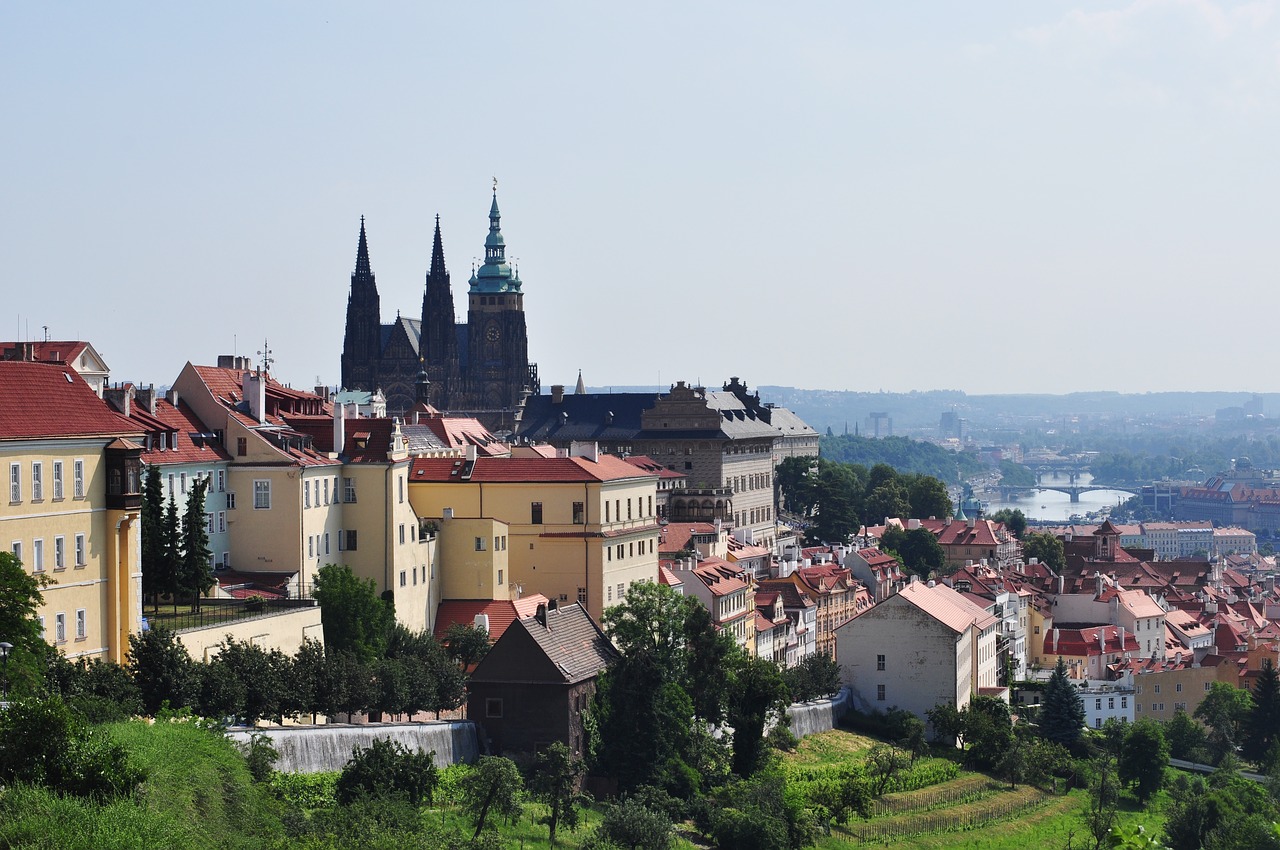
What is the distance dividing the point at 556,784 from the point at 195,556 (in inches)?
448

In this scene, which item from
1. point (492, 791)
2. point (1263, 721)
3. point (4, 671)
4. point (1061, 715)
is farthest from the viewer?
point (1263, 721)

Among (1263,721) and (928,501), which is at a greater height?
(928,501)

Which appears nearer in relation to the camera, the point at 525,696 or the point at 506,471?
the point at 525,696

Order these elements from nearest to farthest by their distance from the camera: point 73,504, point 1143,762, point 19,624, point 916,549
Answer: point 19,624 < point 73,504 < point 1143,762 < point 916,549

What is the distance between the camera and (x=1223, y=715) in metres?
106

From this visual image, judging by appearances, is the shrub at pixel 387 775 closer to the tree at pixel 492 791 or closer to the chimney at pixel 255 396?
the tree at pixel 492 791

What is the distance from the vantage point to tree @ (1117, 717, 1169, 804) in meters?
89.6

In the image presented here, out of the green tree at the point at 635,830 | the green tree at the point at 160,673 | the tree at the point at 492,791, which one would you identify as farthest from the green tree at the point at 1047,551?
the green tree at the point at 160,673

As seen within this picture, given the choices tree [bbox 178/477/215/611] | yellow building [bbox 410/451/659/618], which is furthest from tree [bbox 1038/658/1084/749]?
tree [bbox 178/477/215/611]

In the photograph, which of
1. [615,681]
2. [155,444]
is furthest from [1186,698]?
[155,444]

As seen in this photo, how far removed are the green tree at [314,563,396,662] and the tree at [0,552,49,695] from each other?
1698 centimetres

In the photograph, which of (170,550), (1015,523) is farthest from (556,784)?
(1015,523)

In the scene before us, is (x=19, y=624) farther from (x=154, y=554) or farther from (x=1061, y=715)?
(x=1061, y=715)

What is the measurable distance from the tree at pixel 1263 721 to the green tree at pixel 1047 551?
1727 inches
